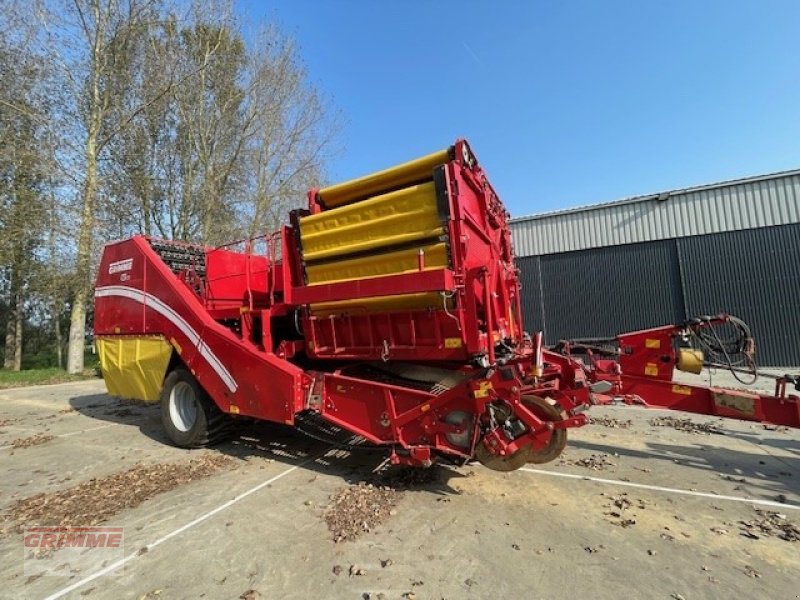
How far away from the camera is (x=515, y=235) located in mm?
16281

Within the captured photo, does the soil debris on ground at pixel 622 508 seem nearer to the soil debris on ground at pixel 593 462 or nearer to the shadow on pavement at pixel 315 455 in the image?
the soil debris on ground at pixel 593 462

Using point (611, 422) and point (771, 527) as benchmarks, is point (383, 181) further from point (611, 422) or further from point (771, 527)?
point (611, 422)

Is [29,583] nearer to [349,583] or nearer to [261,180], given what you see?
[349,583]

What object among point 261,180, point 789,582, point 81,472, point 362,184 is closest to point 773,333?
point 789,582

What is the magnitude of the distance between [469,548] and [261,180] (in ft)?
66.1

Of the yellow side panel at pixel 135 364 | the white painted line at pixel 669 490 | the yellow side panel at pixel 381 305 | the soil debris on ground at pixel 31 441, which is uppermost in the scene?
the yellow side panel at pixel 381 305

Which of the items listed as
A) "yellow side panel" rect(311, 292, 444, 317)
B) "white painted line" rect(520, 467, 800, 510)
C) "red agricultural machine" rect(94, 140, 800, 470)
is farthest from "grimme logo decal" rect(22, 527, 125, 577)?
"white painted line" rect(520, 467, 800, 510)

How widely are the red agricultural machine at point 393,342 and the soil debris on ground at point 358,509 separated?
0.38 metres

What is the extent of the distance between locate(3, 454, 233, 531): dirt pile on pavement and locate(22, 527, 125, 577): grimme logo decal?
15 cm

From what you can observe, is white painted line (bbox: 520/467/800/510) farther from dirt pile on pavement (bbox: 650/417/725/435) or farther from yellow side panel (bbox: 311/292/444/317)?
dirt pile on pavement (bbox: 650/417/725/435)

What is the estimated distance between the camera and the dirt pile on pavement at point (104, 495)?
13.4 feet

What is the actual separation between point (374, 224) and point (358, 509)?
104 inches

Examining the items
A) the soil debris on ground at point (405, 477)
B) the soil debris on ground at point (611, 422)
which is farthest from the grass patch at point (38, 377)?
the soil debris on ground at point (611, 422)

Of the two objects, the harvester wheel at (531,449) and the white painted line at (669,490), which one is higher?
the harvester wheel at (531,449)
